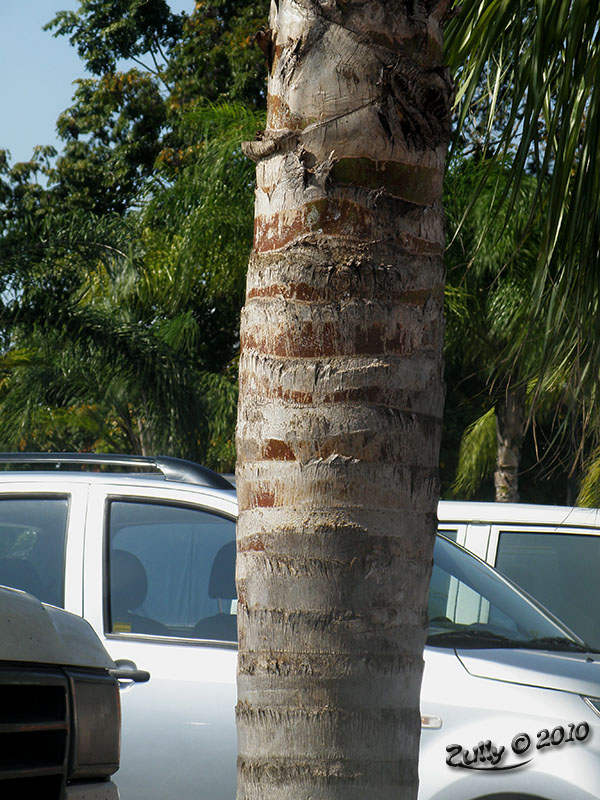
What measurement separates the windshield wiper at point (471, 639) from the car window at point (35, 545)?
1.48 metres

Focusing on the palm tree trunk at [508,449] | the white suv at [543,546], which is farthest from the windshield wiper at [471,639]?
the palm tree trunk at [508,449]

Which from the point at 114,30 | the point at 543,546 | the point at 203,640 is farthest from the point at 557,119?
the point at 114,30

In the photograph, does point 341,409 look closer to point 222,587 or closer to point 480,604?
point 222,587

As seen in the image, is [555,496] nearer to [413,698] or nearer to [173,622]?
[173,622]

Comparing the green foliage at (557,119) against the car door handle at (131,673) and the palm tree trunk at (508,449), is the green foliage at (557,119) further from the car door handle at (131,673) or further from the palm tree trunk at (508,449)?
the palm tree trunk at (508,449)

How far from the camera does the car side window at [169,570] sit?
4.18m

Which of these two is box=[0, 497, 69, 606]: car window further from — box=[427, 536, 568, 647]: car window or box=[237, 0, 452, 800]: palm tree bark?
box=[237, 0, 452, 800]: palm tree bark

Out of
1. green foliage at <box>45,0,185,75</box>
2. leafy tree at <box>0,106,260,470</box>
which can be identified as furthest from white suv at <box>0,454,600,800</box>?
green foliage at <box>45,0,185,75</box>

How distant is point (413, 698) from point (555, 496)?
24886 mm

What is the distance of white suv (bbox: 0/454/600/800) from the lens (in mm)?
3641

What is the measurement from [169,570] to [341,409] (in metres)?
2.60

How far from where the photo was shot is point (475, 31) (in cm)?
395

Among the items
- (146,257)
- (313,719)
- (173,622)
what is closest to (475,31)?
(173,622)

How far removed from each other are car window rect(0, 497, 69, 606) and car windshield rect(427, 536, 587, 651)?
1.51 m
